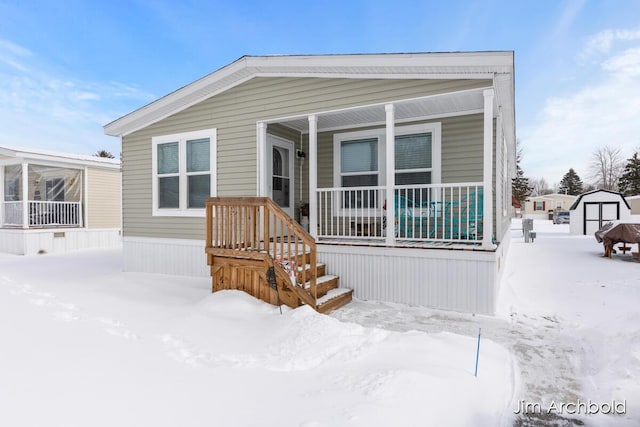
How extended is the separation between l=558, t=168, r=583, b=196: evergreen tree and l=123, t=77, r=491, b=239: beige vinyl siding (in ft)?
190

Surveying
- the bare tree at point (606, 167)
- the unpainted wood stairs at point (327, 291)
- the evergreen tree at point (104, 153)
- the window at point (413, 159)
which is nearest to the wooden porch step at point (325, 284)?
the unpainted wood stairs at point (327, 291)

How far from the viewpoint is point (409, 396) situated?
2359mm

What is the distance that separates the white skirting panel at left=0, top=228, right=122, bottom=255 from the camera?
1097cm

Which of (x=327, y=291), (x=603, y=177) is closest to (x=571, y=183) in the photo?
(x=603, y=177)

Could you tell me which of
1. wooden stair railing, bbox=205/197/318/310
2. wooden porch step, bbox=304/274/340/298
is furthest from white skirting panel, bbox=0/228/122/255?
wooden porch step, bbox=304/274/340/298

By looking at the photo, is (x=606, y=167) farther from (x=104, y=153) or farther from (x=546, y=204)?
(x=104, y=153)

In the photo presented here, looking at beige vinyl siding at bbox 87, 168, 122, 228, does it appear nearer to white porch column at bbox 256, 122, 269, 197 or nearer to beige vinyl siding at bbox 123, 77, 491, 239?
beige vinyl siding at bbox 123, 77, 491, 239

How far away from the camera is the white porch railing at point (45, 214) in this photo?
37.4 ft

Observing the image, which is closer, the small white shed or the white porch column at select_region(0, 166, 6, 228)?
the white porch column at select_region(0, 166, 6, 228)

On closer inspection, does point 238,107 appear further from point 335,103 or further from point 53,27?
point 53,27

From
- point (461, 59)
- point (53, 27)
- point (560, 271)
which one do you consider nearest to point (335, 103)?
point (461, 59)

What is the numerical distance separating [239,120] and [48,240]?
9465 mm

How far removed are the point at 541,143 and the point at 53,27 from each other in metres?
46.0

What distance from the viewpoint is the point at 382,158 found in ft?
22.4
